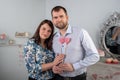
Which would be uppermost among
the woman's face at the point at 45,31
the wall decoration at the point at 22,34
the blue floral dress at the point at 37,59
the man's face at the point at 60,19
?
the man's face at the point at 60,19

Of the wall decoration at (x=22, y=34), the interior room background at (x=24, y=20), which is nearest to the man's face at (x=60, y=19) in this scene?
the interior room background at (x=24, y=20)

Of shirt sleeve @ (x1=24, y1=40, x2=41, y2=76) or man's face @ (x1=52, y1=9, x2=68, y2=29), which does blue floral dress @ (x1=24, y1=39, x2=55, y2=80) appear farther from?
man's face @ (x1=52, y1=9, x2=68, y2=29)

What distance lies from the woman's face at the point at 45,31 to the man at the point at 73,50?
11 centimetres

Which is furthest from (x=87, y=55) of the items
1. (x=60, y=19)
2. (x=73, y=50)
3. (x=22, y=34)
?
(x=22, y=34)

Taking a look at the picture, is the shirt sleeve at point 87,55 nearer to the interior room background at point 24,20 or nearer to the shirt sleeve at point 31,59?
the shirt sleeve at point 31,59

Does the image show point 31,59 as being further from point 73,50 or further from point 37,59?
point 73,50

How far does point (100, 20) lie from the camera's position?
278 centimetres

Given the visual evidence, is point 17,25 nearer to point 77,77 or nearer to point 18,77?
point 18,77

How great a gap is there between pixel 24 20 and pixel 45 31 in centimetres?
165

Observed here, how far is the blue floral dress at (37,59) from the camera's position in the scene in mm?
1605

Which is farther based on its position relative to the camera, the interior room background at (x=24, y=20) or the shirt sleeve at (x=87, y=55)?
the interior room background at (x=24, y=20)

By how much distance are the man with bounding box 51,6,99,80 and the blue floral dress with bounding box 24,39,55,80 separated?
10 cm

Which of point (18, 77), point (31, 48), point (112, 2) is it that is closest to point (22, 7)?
point (18, 77)

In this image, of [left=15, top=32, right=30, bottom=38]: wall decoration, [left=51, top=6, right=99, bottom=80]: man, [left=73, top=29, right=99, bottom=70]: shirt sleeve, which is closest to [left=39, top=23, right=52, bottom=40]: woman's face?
[left=51, top=6, right=99, bottom=80]: man
